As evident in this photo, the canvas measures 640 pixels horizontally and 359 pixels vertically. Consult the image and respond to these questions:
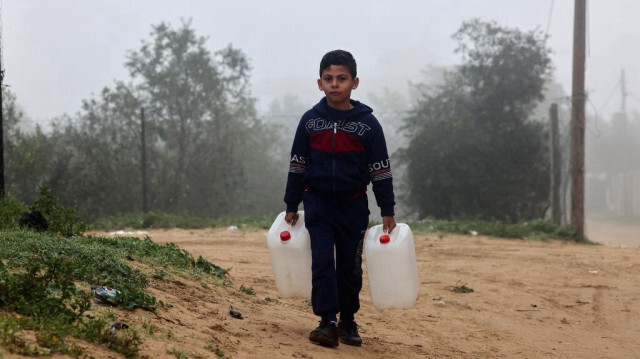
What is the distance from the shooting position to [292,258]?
5344 millimetres

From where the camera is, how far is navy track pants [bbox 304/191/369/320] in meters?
5.04

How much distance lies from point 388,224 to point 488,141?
20384 mm

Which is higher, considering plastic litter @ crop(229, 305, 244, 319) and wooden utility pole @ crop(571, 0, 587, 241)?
wooden utility pole @ crop(571, 0, 587, 241)

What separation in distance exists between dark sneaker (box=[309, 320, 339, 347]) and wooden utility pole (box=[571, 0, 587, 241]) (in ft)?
44.1

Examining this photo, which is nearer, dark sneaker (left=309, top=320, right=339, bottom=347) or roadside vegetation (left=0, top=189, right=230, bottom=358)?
roadside vegetation (left=0, top=189, right=230, bottom=358)

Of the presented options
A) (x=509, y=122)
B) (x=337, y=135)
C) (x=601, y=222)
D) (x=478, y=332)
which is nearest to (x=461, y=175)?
(x=509, y=122)

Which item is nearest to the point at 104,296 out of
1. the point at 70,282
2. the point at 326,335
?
the point at 70,282

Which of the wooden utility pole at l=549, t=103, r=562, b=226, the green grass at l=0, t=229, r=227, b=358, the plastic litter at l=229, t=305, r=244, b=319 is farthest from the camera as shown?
the wooden utility pole at l=549, t=103, r=562, b=226

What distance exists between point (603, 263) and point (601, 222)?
3727 centimetres

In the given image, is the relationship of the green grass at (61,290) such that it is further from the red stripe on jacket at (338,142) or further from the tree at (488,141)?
the tree at (488,141)

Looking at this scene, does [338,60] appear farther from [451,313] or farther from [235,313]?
[451,313]

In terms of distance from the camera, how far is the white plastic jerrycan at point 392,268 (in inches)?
204

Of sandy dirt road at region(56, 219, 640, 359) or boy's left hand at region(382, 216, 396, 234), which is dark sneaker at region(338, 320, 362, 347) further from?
boy's left hand at region(382, 216, 396, 234)

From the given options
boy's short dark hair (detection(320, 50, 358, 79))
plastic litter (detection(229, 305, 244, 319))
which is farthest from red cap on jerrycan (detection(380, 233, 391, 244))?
plastic litter (detection(229, 305, 244, 319))
